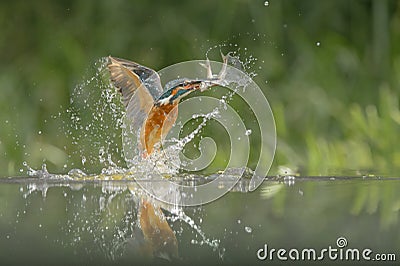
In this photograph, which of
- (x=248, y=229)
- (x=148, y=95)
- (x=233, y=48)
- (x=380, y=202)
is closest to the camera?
(x=248, y=229)

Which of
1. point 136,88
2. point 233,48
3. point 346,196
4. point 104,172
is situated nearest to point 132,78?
point 136,88

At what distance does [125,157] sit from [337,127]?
627 millimetres

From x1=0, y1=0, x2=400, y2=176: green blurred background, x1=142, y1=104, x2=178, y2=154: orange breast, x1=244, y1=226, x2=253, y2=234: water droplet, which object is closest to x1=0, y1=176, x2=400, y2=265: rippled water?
x1=244, y1=226, x2=253, y2=234: water droplet

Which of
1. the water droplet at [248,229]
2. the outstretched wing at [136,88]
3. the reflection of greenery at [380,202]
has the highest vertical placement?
the outstretched wing at [136,88]

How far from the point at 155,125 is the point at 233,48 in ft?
2.25

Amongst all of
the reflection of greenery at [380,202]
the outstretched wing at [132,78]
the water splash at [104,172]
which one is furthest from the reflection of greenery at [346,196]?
the outstretched wing at [132,78]

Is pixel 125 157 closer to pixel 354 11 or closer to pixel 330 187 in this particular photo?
pixel 330 187

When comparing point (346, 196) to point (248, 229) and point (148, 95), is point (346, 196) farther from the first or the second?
point (148, 95)

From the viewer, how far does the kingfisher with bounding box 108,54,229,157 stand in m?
1.41

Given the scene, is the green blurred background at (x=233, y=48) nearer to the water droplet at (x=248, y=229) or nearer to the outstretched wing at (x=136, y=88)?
the outstretched wing at (x=136, y=88)

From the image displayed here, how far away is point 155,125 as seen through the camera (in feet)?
4.75

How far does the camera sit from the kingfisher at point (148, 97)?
1.41m

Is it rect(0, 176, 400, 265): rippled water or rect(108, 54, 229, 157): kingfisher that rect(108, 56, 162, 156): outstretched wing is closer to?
rect(108, 54, 229, 157): kingfisher

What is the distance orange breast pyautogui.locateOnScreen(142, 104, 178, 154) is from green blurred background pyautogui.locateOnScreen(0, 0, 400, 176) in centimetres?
44
